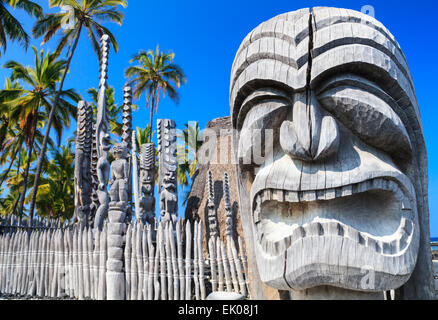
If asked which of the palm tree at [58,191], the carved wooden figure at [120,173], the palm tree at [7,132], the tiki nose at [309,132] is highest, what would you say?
the palm tree at [7,132]

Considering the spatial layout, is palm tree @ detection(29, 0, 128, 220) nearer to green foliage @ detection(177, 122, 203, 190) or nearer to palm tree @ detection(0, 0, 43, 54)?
palm tree @ detection(0, 0, 43, 54)

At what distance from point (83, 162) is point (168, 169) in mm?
2905

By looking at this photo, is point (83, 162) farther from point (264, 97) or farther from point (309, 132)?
point (309, 132)

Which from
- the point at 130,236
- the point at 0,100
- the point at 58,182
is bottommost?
the point at 130,236

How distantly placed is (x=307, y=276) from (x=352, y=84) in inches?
36.3

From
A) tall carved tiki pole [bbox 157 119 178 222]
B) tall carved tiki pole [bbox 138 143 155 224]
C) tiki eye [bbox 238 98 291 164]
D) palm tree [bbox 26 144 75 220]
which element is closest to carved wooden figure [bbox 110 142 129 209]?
tall carved tiki pole [bbox 157 119 178 222]

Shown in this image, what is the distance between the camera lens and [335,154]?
151cm

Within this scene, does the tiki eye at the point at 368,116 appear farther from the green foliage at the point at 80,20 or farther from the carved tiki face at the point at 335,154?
the green foliage at the point at 80,20

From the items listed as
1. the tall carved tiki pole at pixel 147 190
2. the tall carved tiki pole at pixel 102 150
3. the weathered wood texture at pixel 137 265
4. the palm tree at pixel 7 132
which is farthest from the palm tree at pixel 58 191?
the weathered wood texture at pixel 137 265

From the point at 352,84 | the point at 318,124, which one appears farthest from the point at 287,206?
the point at 352,84

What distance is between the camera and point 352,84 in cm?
151

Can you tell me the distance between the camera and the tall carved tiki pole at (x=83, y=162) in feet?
30.5

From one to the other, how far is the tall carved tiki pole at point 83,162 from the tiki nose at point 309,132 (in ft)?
29.2
